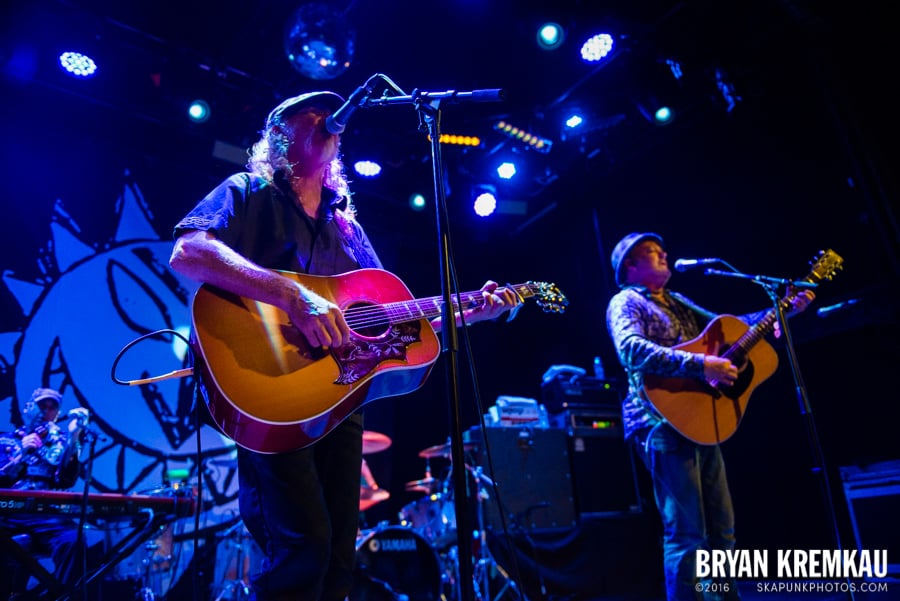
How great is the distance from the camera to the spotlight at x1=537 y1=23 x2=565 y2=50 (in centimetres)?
650

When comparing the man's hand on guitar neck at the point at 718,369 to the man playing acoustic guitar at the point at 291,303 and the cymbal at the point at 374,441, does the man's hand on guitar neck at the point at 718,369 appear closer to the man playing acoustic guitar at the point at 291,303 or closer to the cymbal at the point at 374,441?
the man playing acoustic guitar at the point at 291,303

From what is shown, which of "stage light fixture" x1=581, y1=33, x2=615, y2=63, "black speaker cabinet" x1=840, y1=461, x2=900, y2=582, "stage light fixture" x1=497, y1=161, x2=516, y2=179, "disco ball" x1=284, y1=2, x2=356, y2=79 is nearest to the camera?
"black speaker cabinet" x1=840, y1=461, x2=900, y2=582

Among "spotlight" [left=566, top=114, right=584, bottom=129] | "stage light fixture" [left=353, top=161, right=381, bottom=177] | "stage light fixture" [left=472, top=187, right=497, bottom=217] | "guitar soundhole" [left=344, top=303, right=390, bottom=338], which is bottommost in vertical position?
"guitar soundhole" [left=344, top=303, right=390, bottom=338]

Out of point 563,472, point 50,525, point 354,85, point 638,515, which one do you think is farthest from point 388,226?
point 50,525

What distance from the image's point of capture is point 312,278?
2.39 meters

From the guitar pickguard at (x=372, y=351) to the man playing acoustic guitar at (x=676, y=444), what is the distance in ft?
6.11

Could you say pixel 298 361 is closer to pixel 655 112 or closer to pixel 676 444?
pixel 676 444

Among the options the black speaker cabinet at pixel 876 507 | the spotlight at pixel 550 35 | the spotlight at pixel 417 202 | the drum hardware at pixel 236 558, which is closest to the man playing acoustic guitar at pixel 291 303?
the drum hardware at pixel 236 558

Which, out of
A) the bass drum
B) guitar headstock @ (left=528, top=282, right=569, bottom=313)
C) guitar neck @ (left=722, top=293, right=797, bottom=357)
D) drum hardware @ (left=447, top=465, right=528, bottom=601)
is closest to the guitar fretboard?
guitar headstock @ (left=528, top=282, right=569, bottom=313)

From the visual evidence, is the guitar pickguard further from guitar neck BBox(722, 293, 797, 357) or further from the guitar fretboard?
guitar neck BBox(722, 293, 797, 357)

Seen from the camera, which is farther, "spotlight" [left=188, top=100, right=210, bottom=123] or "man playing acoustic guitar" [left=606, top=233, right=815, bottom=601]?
"spotlight" [left=188, top=100, right=210, bottom=123]

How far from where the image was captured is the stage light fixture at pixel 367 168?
7.77m

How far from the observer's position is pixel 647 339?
3930 millimetres

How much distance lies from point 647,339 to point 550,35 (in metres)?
4.17
